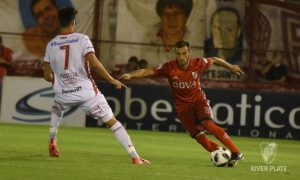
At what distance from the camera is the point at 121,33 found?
77.4 feet

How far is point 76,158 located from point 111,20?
460 inches

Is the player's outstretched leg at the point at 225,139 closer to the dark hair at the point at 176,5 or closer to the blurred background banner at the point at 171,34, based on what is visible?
the blurred background banner at the point at 171,34

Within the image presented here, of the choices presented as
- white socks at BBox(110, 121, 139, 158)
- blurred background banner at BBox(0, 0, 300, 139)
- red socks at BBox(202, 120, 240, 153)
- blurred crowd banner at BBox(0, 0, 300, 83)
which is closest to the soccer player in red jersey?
red socks at BBox(202, 120, 240, 153)

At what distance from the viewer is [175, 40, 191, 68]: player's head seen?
12141mm

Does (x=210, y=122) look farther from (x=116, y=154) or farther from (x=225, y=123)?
(x=225, y=123)

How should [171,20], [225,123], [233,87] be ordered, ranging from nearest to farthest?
[225,123], [233,87], [171,20]

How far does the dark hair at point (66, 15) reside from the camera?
1141 cm

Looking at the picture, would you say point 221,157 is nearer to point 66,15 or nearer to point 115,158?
point 115,158

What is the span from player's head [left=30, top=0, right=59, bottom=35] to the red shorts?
1140cm

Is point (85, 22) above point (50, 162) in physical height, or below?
above

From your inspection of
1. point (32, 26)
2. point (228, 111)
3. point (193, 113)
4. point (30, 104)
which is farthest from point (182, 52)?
point (32, 26)

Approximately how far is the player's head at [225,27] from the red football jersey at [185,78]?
35.1 feet

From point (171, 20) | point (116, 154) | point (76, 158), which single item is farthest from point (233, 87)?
point (76, 158)

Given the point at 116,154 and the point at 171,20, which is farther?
the point at 171,20
